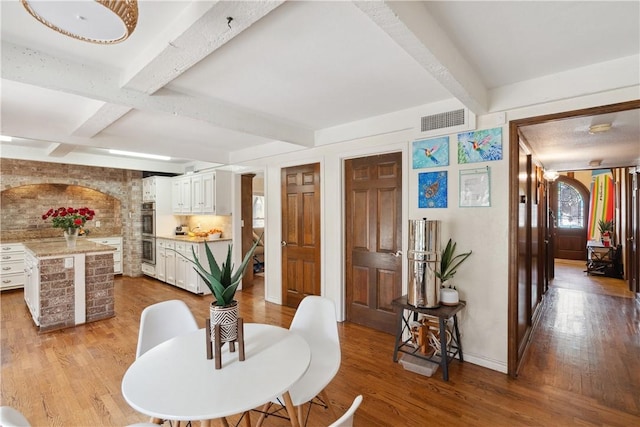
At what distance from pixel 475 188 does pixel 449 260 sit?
69 centimetres

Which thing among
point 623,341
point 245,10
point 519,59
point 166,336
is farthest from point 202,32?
point 623,341

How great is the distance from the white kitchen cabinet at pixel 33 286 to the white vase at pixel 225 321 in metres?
3.45

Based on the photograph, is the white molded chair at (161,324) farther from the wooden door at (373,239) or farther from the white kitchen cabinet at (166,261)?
the white kitchen cabinet at (166,261)

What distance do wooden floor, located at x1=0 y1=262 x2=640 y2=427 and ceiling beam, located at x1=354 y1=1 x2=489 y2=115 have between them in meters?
2.24

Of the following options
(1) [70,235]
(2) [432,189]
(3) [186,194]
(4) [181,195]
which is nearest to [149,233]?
(4) [181,195]

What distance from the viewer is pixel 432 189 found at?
3025 millimetres

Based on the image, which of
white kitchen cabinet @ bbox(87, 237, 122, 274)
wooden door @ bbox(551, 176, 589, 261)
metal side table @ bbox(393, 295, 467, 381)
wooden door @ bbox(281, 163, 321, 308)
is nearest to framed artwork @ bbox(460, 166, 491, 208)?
metal side table @ bbox(393, 295, 467, 381)

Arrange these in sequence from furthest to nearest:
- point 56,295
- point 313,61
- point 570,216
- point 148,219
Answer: point 570,216
point 148,219
point 56,295
point 313,61

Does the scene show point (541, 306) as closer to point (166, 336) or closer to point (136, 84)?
point (166, 336)

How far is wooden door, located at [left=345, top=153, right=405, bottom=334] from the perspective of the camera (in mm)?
3408

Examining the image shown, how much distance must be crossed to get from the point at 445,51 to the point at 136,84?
214 centimetres

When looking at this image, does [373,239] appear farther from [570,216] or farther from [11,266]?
[570,216]

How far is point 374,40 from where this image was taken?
188cm

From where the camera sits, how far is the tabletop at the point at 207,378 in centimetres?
116
